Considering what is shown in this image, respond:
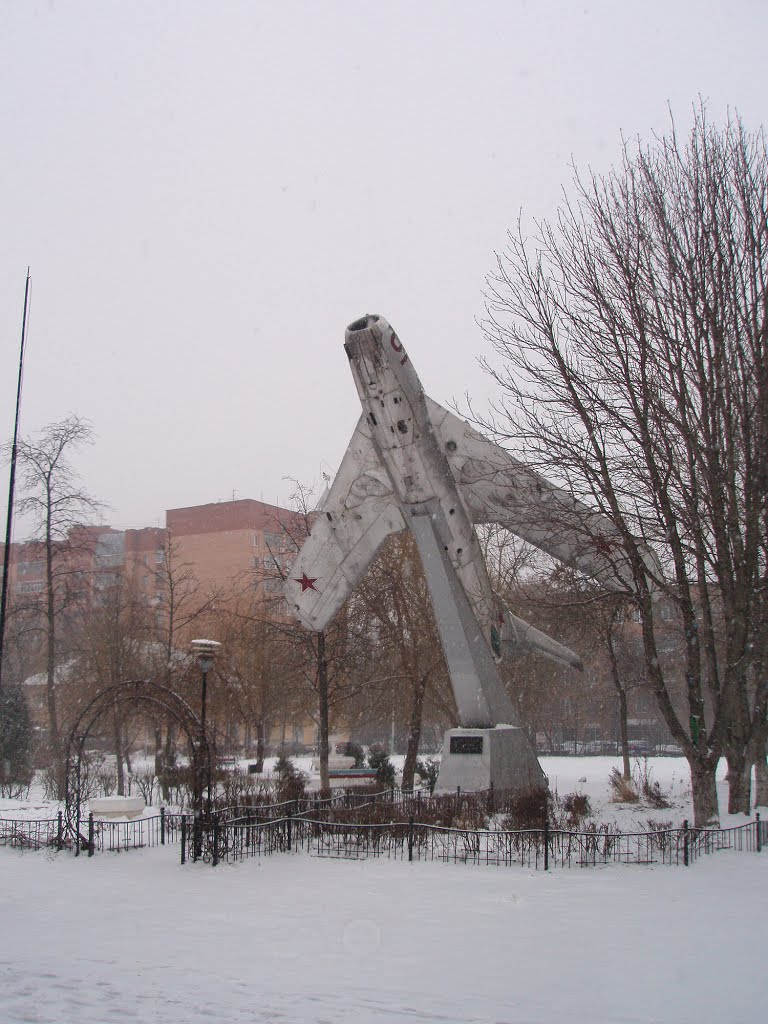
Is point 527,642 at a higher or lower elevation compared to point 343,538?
lower

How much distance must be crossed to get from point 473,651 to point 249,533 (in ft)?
155

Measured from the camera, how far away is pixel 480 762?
17953mm

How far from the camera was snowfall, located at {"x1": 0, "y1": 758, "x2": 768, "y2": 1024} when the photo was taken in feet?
21.1

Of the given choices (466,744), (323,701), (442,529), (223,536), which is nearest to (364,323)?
(442,529)

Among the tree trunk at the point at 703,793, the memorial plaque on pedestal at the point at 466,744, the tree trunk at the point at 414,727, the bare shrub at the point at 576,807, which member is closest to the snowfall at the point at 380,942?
the tree trunk at the point at 703,793

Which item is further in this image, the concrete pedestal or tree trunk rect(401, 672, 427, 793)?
tree trunk rect(401, 672, 427, 793)

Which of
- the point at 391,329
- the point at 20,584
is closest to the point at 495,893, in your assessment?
the point at 391,329

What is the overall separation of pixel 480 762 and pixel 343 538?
18.8 feet

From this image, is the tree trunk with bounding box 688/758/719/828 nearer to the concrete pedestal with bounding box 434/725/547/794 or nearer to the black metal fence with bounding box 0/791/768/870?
the black metal fence with bounding box 0/791/768/870

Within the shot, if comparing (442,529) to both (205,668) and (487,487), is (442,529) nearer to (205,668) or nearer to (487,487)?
(487,487)

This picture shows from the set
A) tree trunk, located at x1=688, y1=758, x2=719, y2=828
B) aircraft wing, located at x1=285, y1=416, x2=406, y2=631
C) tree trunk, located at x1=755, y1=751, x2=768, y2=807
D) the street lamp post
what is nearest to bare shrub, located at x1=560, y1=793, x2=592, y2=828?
tree trunk, located at x1=688, y1=758, x2=719, y2=828

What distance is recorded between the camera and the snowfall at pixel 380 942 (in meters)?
6.44

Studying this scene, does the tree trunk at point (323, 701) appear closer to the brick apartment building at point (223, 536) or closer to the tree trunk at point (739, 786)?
the tree trunk at point (739, 786)

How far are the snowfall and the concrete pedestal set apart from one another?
17.9 ft
